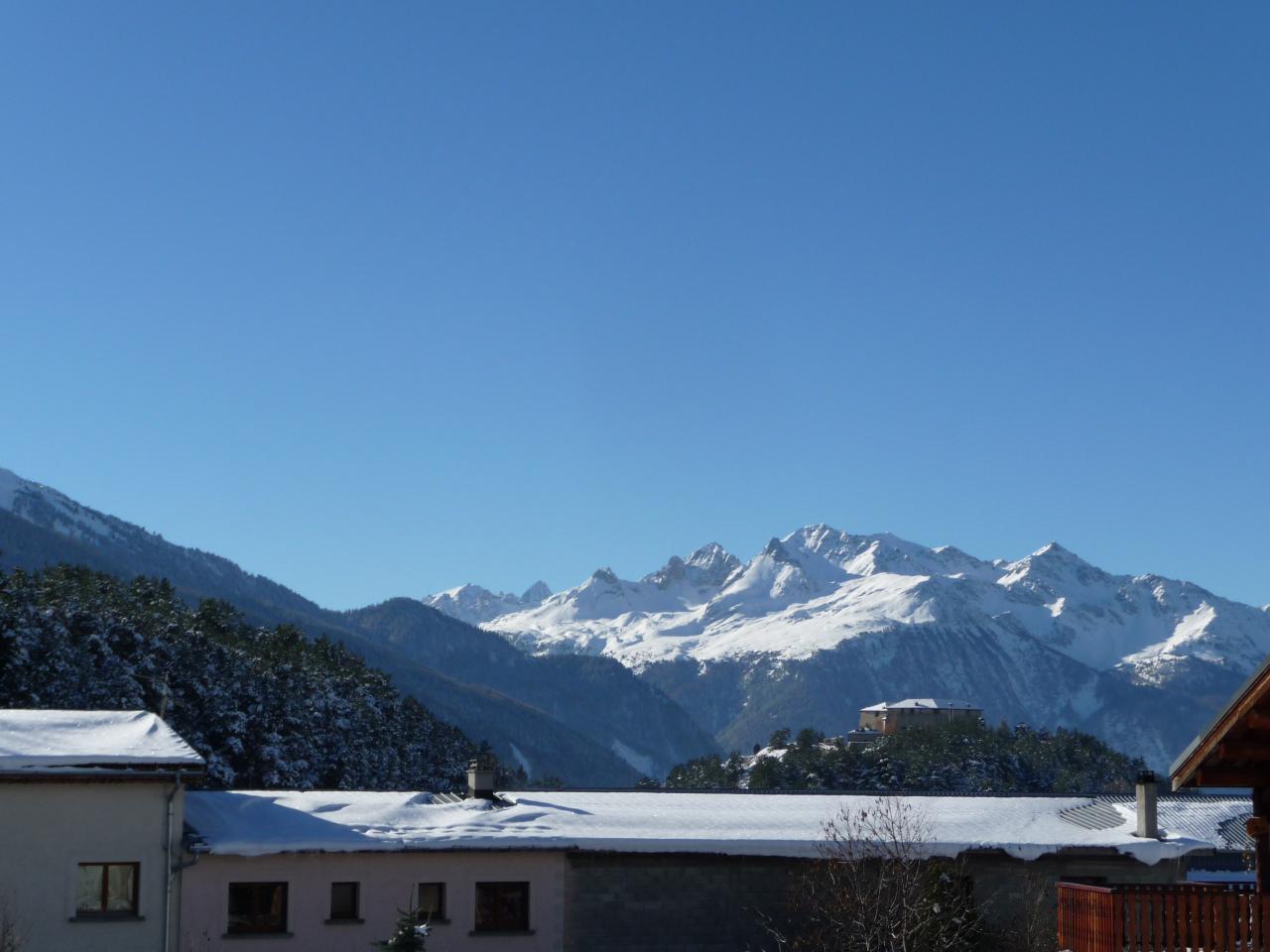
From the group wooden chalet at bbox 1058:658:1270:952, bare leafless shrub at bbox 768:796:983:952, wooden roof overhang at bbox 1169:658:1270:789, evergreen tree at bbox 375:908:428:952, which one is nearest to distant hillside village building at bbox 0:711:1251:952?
bare leafless shrub at bbox 768:796:983:952

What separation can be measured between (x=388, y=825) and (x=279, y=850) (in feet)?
7.85

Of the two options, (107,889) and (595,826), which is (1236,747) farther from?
(107,889)

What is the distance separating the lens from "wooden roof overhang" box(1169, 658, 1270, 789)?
17.4 metres

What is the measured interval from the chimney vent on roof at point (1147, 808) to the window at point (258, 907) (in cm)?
1638

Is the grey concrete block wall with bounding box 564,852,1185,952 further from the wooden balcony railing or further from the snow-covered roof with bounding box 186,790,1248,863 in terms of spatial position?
the wooden balcony railing

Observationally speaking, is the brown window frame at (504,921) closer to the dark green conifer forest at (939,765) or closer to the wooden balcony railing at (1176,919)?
the wooden balcony railing at (1176,919)

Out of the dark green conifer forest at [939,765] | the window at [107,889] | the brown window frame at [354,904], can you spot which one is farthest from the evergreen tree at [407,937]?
the dark green conifer forest at [939,765]

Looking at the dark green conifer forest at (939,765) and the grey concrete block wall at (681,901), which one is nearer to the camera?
the grey concrete block wall at (681,901)

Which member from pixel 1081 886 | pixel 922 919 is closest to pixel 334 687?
pixel 922 919

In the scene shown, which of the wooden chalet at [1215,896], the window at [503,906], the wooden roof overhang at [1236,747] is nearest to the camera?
the wooden roof overhang at [1236,747]

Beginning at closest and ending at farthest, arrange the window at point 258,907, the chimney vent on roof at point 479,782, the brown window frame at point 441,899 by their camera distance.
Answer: the window at point 258,907 < the brown window frame at point 441,899 < the chimney vent on roof at point 479,782

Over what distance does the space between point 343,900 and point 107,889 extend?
14.2 ft

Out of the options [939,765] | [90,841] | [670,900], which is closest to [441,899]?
[670,900]

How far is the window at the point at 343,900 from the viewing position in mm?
30172
